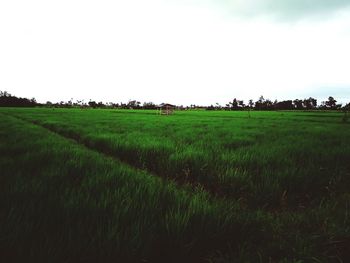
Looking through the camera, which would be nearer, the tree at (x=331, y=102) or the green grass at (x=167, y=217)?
the green grass at (x=167, y=217)

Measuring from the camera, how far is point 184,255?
1.47 metres

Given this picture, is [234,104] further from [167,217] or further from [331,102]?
[167,217]

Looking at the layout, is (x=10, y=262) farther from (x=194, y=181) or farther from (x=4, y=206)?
(x=194, y=181)

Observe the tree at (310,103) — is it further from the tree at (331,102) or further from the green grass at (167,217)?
the green grass at (167,217)

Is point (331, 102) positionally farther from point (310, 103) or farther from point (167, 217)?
point (167, 217)

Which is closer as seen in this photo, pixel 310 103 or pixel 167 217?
pixel 167 217

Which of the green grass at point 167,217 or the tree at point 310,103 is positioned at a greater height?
the tree at point 310,103

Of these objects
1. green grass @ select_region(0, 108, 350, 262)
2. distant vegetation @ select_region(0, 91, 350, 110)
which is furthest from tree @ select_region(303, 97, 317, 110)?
green grass @ select_region(0, 108, 350, 262)

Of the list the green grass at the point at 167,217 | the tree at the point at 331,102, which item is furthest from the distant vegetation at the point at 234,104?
the green grass at the point at 167,217

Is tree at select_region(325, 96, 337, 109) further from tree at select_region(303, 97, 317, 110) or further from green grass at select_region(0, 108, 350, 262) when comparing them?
green grass at select_region(0, 108, 350, 262)

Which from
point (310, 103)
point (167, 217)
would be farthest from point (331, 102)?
point (167, 217)

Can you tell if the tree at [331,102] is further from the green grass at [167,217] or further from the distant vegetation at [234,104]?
the green grass at [167,217]

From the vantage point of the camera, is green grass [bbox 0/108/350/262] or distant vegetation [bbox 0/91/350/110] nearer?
green grass [bbox 0/108/350/262]

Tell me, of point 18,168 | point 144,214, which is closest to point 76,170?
point 18,168
